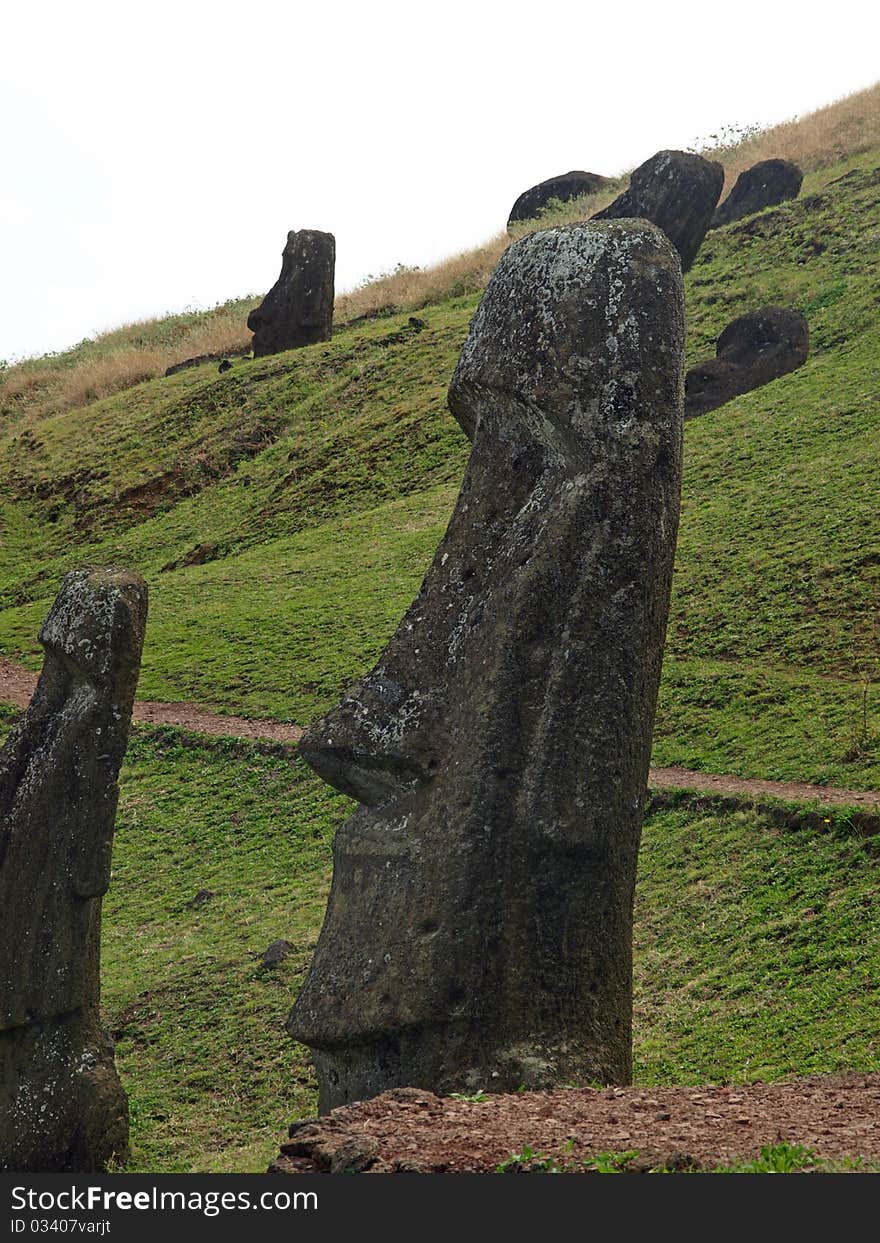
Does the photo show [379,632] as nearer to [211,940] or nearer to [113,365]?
[211,940]

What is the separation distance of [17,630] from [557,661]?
938 inches

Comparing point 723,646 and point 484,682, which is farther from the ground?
point 484,682

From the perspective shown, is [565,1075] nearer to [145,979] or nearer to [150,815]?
[145,979]

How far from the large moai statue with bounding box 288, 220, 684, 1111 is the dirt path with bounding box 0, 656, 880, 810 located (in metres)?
7.71

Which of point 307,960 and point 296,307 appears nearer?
point 307,960

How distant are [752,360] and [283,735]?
17.3m

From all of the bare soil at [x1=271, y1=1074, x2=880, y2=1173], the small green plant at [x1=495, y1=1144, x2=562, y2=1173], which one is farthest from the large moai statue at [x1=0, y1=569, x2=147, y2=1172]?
the small green plant at [x1=495, y1=1144, x2=562, y2=1173]

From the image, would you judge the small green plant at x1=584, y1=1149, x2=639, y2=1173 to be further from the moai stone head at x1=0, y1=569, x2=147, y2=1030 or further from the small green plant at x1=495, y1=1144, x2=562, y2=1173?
the moai stone head at x1=0, y1=569, x2=147, y2=1030

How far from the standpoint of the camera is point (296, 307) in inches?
1815

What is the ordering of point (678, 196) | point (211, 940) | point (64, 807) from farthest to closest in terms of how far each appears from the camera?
point (678, 196) → point (211, 940) → point (64, 807)

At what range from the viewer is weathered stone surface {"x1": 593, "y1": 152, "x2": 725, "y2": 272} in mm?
41312

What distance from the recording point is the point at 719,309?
39.2 m

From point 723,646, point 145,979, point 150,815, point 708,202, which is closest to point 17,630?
point 150,815

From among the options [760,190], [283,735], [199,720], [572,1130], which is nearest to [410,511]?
[199,720]
